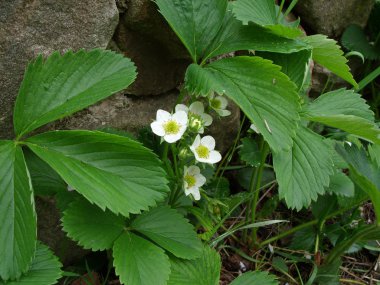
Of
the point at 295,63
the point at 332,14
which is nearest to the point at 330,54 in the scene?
the point at 295,63

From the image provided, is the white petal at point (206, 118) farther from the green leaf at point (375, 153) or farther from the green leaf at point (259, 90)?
the green leaf at point (375, 153)

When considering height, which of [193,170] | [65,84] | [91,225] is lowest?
[91,225]

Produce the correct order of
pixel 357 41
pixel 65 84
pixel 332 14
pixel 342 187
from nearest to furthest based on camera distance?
pixel 65 84
pixel 342 187
pixel 332 14
pixel 357 41

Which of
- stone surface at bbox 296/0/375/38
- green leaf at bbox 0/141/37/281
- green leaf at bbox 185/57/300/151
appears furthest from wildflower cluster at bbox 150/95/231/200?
stone surface at bbox 296/0/375/38

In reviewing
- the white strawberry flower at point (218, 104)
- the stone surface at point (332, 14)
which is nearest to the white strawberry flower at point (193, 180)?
the white strawberry flower at point (218, 104)

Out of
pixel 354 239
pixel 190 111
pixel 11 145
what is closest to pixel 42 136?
pixel 11 145

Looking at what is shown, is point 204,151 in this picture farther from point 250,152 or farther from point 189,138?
point 250,152

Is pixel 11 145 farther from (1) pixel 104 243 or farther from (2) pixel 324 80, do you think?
(2) pixel 324 80
